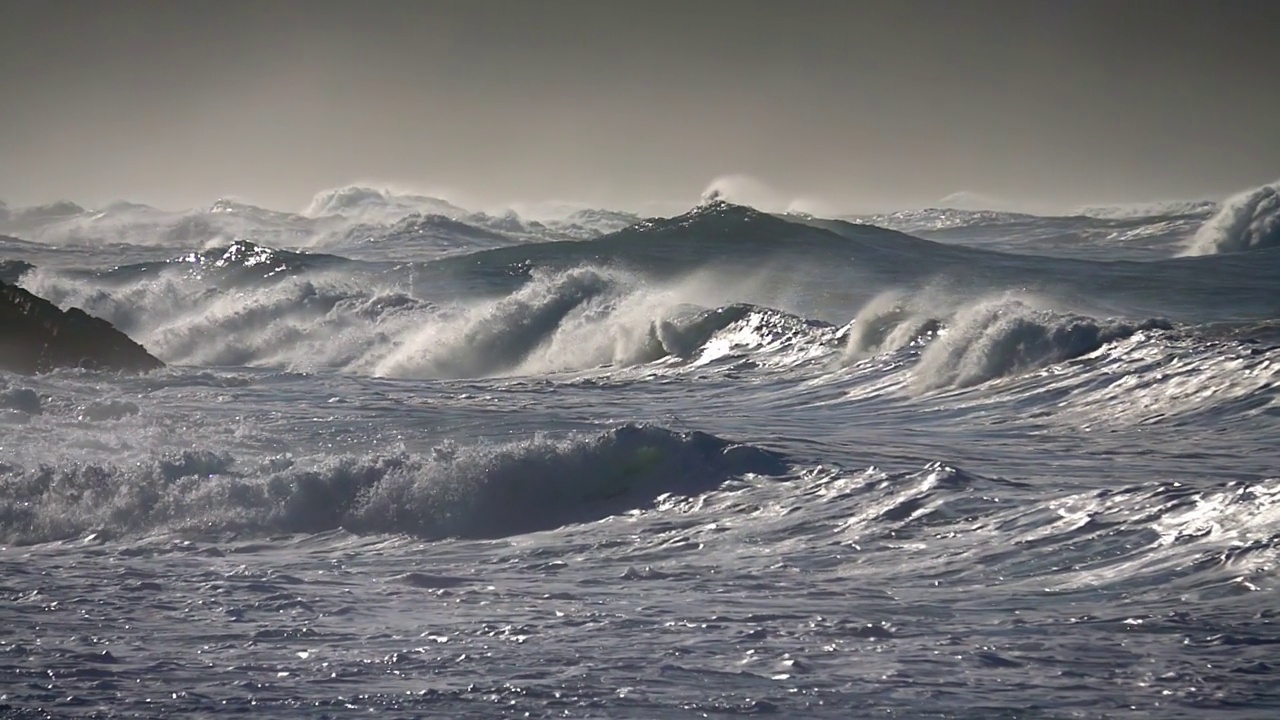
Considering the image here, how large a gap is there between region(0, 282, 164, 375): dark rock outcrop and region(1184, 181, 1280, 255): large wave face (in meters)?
28.8

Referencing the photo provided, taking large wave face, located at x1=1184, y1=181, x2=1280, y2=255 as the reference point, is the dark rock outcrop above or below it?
below

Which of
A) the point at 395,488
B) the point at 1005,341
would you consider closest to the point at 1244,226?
the point at 1005,341

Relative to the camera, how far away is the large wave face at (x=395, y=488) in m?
9.18

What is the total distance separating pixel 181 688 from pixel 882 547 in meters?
3.94

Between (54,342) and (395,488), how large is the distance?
905 cm

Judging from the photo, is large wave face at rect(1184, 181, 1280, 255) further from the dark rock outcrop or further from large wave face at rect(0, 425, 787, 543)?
large wave face at rect(0, 425, 787, 543)

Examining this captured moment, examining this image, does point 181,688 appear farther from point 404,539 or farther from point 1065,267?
point 1065,267

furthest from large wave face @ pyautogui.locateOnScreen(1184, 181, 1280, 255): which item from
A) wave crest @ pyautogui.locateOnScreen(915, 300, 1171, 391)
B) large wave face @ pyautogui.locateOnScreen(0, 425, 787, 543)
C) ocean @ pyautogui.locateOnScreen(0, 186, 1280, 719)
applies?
large wave face @ pyautogui.locateOnScreen(0, 425, 787, 543)

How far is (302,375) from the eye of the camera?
18.3 m

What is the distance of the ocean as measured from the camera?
5492 millimetres

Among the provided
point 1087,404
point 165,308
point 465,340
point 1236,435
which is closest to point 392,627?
point 1236,435

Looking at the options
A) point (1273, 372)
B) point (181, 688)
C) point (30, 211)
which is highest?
point (30, 211)

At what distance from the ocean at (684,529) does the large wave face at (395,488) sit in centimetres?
3

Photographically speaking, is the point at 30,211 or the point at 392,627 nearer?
the point at 392,627
